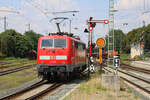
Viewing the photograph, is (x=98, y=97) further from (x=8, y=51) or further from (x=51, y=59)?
(x=8, y=51)

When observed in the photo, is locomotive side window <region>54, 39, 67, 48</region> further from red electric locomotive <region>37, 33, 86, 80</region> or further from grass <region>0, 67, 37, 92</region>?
grass <region>0, 67, 37, 92</region>

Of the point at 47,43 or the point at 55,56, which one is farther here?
the point at 47,43

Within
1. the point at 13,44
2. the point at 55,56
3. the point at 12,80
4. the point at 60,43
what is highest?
the point at 13,44

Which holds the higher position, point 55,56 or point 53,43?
point 53,43

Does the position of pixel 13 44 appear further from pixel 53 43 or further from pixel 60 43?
pixel 60 43

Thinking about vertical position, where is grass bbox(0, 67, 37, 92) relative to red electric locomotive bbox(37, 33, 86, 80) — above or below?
below

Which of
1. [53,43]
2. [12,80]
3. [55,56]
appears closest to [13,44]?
[12,80]

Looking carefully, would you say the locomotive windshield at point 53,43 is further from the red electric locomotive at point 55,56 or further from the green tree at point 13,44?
the green tree at point 13,44

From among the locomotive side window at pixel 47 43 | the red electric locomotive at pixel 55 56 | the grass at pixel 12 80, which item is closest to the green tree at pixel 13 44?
the grass at pixel 12 80

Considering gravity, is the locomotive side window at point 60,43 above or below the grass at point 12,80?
above

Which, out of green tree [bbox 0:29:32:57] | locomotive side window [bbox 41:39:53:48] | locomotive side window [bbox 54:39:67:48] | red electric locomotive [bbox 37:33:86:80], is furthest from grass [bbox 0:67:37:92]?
green tree [bbox 0:29:32:57]

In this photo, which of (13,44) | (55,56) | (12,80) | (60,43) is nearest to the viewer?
(55,56)

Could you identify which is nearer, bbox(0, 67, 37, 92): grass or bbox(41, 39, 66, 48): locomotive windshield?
bbox(0, 67, 37, 92): grass

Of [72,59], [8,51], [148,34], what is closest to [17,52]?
[8,51]
